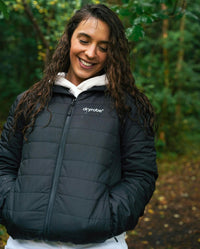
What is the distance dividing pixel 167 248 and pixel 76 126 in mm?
3354

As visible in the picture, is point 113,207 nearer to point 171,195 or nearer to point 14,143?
point 14,143


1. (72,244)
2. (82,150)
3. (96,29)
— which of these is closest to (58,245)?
(72,244)

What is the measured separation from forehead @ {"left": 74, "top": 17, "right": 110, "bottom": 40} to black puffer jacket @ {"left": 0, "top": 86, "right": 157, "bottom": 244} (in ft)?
1.13

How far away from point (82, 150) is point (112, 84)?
1.64 feet

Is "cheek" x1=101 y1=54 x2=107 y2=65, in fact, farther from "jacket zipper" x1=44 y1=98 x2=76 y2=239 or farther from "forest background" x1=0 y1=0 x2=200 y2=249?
"forest background" x1=0 y1=0 x2=200 y2=249

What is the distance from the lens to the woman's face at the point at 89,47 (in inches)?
83.8

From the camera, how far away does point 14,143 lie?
216 centimetres

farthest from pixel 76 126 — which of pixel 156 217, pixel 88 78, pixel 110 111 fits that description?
pixel 156 217

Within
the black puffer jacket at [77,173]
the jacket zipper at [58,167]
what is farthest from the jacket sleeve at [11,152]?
the jacket zipper at [58,167]

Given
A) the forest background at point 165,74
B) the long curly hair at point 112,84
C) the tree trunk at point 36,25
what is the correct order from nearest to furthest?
1. the long curly hair at point 112,84
2. the tree trunk at point 36,25
3. the forest background at point 165,74

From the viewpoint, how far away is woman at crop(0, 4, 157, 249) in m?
1.80

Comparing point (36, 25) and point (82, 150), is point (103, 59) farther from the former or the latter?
point (36, 25)

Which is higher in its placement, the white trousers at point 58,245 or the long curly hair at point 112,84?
the long curly hair at point 112,84

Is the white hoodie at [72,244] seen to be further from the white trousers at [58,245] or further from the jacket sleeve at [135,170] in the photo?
the jacket sleeve at [135,170]
